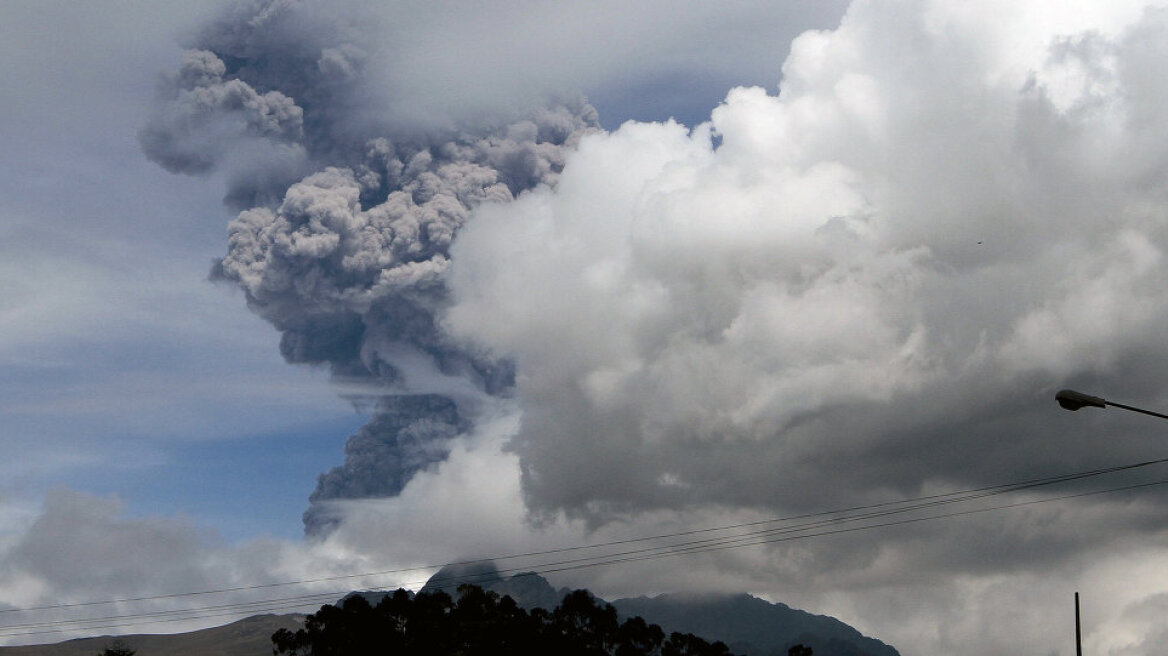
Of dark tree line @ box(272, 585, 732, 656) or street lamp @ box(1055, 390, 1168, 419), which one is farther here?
dark tree line @ box(272, 585, 732, 656)

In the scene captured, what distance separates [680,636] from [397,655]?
4671 cm

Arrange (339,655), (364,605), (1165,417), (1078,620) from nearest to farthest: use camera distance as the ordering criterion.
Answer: (1165,417) < (1078,620) < (339,655) < (364,605)

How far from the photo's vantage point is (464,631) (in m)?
178

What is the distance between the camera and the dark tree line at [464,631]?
584ft

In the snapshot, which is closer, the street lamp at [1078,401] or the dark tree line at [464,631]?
the street lamp at [1078,401]

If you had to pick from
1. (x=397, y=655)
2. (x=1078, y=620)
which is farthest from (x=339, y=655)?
(x=1078, y=620)

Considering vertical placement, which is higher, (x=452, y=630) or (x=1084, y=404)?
(x=1084, y=404)

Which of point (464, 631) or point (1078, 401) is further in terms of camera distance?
point (464, 631)

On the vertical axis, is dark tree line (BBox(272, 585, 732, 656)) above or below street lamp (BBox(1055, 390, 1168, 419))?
below

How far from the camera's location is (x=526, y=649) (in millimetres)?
180750

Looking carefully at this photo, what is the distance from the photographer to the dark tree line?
584ft

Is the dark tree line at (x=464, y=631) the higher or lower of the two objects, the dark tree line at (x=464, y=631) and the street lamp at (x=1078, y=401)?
the lower

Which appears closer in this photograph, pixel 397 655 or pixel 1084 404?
pixel 1084 404

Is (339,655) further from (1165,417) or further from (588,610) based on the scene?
(1165,417)
